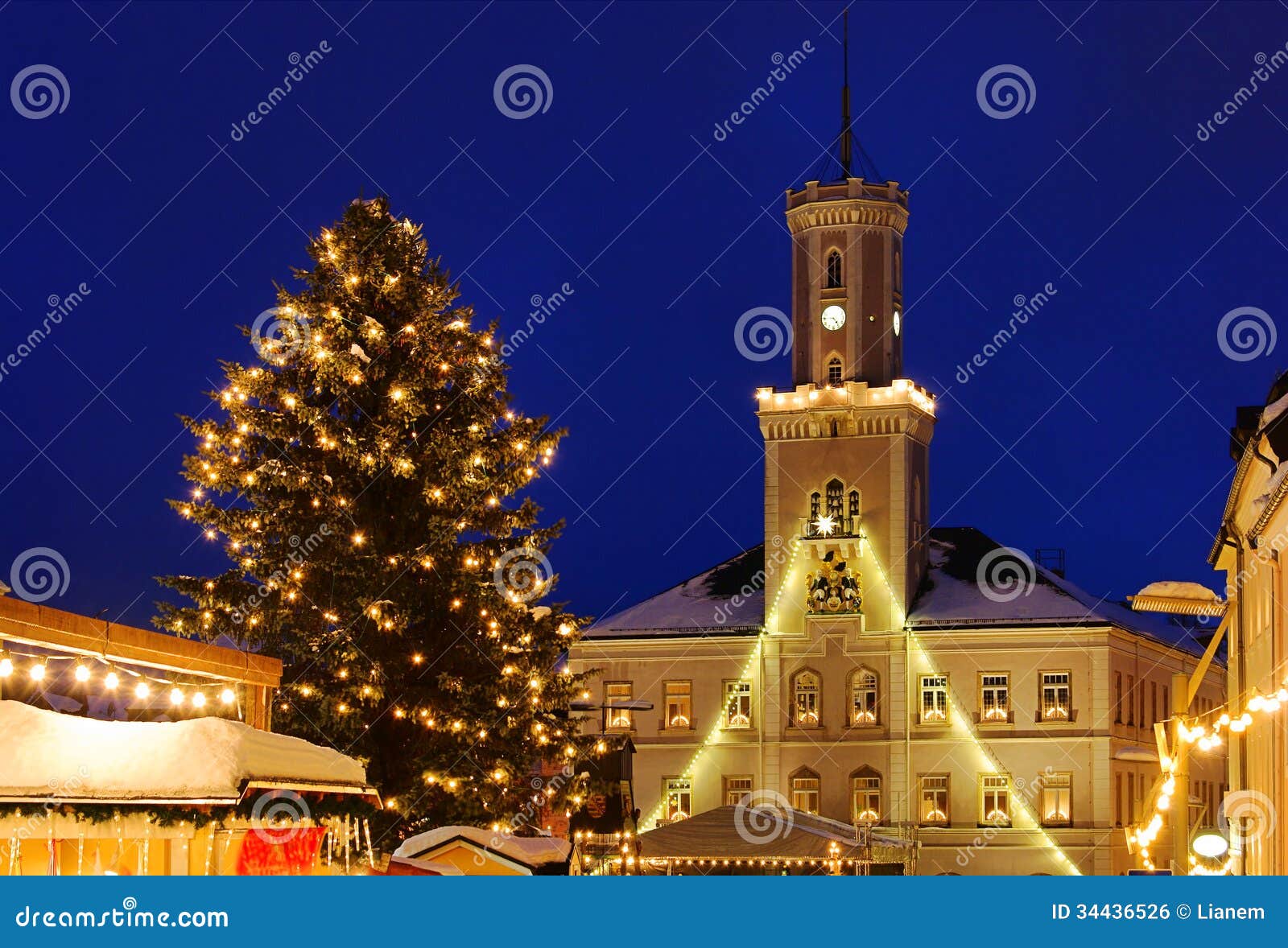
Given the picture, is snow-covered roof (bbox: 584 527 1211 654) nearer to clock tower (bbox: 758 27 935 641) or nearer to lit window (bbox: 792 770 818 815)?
clock tower (bbox: 758 27 935 641)

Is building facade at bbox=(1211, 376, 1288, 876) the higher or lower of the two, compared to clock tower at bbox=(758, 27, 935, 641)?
lower

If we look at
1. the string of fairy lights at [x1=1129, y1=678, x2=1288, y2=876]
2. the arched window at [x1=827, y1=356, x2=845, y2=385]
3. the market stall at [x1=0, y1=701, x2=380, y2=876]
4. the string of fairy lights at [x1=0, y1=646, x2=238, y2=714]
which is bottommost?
the market stall at [x1=0, y1=701, x2=380, y2=876]

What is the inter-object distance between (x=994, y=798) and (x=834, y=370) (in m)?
14.7

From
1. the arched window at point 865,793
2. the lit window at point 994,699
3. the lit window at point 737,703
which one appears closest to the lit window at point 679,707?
the lit window at point 737,703

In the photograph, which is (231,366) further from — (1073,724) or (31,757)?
(1073,724)

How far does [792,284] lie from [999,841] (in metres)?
19.4

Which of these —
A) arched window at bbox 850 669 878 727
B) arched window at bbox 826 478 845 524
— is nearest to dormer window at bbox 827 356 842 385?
arched window at bbox 826 478 845 524

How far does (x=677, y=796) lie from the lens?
63438mm

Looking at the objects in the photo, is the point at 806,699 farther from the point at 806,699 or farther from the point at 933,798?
the point at 933,798

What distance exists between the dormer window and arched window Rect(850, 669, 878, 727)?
9.49 meters

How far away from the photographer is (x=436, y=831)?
20.6 m

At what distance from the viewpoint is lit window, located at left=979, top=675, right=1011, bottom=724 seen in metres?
61.3
